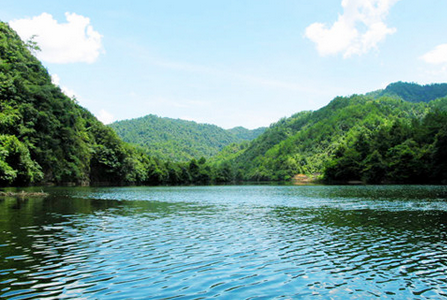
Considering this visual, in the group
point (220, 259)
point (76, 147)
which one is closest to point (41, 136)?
point (76, 147)

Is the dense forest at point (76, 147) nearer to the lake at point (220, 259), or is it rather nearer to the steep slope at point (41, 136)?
the steep slope at point (41, 136)

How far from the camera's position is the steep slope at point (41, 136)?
7405 centimetres

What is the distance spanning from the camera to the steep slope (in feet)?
243

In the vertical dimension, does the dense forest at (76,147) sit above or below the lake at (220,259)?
above

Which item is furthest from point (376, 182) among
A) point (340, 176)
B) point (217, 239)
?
point (217, 239)

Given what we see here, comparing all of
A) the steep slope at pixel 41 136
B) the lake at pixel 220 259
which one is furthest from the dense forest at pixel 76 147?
the lake at pixel 220 259

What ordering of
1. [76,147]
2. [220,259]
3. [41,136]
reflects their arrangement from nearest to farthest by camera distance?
[220,259]
[41,136]
[76,147]

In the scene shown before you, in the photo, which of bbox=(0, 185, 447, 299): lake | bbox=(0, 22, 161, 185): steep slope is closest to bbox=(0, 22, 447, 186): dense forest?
bbox=(0, 22, 161, 185): steep slope

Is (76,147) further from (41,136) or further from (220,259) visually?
(220,259)

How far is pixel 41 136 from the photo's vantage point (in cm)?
9112

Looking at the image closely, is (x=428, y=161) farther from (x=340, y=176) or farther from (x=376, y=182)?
(x=340, y=176)

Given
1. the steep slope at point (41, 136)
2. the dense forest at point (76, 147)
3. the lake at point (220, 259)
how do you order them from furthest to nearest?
1. the dense forest at point (76, 147)
2. the steep slope at point (41, 136)
3. the lake at point (220, 259)

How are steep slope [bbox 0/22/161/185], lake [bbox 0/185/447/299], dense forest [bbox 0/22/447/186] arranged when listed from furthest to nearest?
dense forest [bbox 0/22/447/186] → steep slope [bbox 0/22/161/185] → lake [bbox 0/185/447/299]

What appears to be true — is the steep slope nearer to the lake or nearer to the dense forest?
the dense forest
